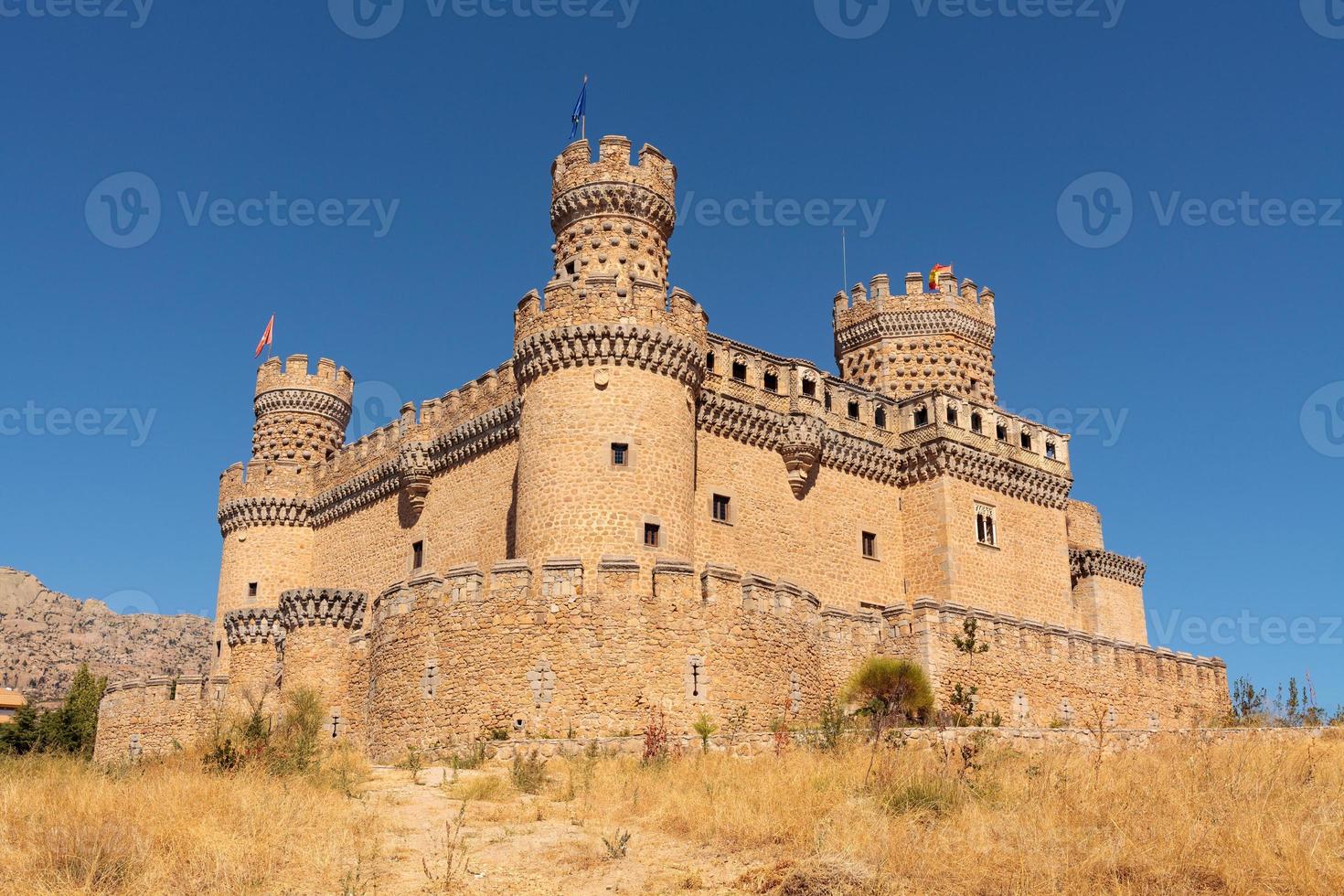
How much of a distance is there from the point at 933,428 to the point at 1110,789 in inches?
835

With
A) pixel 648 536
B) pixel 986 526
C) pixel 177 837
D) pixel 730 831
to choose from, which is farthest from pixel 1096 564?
pixel 177 837

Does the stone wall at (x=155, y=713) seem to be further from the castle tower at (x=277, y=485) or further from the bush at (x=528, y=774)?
the bush at (x=528, y=774)

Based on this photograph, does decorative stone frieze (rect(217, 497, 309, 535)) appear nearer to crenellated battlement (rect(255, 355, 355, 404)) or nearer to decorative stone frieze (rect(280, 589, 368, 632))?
crenellated battlement (rect(255, 355, 355, 404))

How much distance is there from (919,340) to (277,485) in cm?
2087

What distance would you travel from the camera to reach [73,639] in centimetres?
7688

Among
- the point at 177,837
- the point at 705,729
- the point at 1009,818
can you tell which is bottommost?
the point at 177,837

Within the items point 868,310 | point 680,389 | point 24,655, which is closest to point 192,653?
point 24,655

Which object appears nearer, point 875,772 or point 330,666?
point 875,772

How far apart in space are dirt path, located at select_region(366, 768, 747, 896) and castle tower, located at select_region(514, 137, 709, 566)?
407 inches

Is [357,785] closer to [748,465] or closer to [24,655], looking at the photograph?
[748,465]

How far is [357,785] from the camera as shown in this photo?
1394 centimetres

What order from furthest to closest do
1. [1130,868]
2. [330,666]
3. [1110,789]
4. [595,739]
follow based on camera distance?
1. [330,666]
2. [595,739]
3. [1110,789]
4. [1130,868]

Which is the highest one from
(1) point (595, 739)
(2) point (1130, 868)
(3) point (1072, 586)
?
(3) point (1072, 586)

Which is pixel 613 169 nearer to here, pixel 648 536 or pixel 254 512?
pixel 648 536
